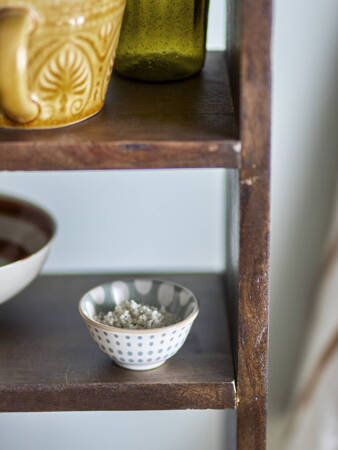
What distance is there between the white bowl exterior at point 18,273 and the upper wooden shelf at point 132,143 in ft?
0.56

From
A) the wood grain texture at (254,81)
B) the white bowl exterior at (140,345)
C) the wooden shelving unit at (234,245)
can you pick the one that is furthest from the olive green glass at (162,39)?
the white bowl exterior at (140,345)

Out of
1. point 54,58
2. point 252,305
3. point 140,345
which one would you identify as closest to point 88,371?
point 140,345

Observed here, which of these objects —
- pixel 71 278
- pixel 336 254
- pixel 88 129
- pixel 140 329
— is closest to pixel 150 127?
pixel 88 129

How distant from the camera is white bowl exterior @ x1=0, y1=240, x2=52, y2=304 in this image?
672mm

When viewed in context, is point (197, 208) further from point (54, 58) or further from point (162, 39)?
point (54, 58)

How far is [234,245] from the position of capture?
2.10ft

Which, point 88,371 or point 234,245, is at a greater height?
point 234,245

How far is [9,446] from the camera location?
1042 mm

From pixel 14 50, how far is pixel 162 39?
220 millimetres

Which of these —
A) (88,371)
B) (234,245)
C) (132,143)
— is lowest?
(88,371)

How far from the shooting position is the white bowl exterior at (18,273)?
672 mm

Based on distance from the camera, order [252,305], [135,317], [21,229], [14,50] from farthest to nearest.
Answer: [21,229], [135,317], [252,305], [14,50]

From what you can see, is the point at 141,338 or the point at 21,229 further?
the point at 21,229

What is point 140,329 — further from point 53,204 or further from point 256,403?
point 53,204
